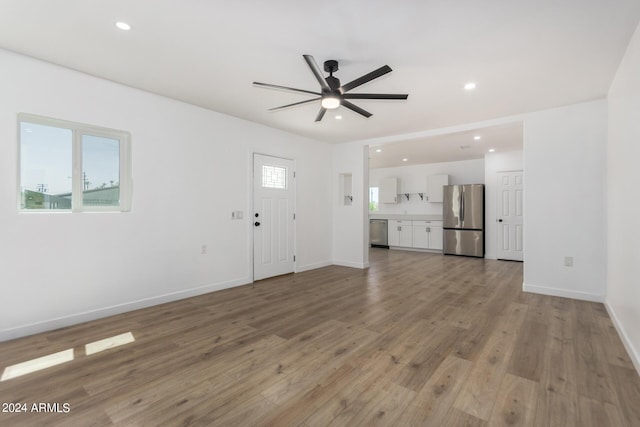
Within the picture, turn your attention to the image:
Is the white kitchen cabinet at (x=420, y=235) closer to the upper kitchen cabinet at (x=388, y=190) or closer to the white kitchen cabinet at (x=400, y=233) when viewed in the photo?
the white kitchen cabinet at (x=400, y=233)

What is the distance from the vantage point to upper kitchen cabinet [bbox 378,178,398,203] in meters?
9.07

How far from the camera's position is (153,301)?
3656 mm

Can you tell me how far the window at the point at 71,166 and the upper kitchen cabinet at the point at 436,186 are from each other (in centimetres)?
731

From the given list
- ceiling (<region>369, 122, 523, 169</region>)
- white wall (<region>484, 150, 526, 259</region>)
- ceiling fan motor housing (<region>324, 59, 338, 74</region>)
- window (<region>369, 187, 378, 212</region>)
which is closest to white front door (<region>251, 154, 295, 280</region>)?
ceiling (<region>369, 122, 523, 169</region>)

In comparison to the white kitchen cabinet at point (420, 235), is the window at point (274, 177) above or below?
above

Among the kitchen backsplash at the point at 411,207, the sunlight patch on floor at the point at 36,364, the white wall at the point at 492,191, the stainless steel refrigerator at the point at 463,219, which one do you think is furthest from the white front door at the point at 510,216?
the sunlight patch on floor at the point at 36,364

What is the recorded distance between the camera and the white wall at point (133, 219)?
2768 mm

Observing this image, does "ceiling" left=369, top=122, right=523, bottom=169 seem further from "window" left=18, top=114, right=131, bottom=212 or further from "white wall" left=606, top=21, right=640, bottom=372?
"window" left=18, top=114, right=131, bottom=212

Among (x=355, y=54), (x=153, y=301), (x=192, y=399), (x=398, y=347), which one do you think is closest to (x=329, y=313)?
(x=398, y=347)

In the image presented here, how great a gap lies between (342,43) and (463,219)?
6.40 metres

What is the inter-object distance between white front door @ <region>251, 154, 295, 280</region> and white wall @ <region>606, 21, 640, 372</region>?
4409 mm

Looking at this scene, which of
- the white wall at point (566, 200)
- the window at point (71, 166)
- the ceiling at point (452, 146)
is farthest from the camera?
the ceiling at point (452, 146)

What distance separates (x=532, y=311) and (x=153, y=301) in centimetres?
461

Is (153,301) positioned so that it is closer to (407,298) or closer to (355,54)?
(407,298)
